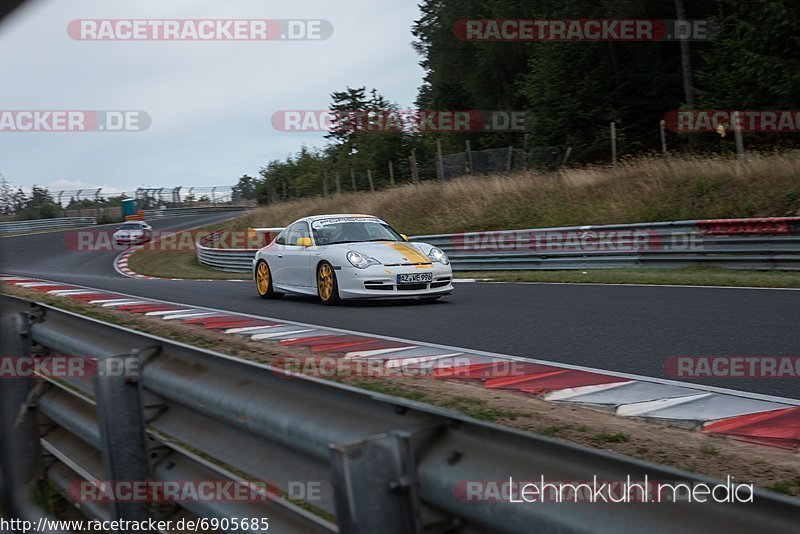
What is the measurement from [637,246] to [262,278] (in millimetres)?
7534

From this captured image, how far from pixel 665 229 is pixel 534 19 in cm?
3157

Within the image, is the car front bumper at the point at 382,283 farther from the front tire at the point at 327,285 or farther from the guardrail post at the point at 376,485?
the guardrail post at the point at 376,485

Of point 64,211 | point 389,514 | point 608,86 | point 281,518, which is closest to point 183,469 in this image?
point 281,518

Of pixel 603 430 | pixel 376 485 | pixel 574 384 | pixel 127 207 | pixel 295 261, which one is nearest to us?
pixel 376 485

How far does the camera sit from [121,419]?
10.8 feet

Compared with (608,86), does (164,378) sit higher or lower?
lower

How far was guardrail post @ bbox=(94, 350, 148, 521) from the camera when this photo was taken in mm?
3275

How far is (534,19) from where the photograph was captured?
44.8 metres

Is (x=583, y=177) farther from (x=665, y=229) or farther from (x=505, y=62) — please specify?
(x=505, y=62)

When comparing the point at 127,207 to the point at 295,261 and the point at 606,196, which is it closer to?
the point at 606,196

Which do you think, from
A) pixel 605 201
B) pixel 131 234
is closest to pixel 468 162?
pixel 605 201

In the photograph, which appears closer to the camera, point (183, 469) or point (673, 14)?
point (183, 469)

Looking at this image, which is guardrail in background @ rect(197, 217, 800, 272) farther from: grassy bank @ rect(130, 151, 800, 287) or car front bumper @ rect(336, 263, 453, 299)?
car front bumper @ rect(336, 263, 453, 299)

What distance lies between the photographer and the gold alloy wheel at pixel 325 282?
37.6 ft
